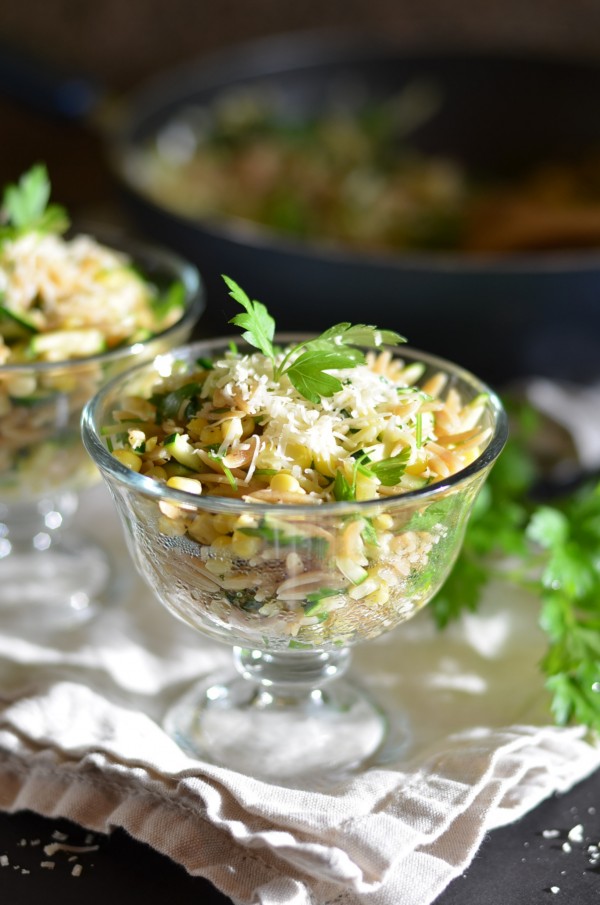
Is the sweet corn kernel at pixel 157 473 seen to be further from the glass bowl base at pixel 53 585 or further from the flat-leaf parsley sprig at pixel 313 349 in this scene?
the glass bowl base at pixel 53 585

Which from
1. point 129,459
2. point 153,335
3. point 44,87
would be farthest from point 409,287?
point 44,87

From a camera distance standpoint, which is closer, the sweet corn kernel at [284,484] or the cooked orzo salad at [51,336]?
the sweet corn kernel at [284,484]

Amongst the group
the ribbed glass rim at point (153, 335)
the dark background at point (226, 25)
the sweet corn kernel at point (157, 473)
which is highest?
the sweet corn kernel at point (157, 473)

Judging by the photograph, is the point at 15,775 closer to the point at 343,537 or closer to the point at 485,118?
the point at 343,537

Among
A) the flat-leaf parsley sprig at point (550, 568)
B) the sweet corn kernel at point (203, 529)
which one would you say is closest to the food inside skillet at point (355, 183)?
the flat-leaf parsley sprig at point (550, 568)

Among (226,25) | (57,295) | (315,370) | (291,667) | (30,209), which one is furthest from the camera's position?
(226,25)

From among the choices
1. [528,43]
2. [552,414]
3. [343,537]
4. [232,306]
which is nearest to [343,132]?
[528,43]

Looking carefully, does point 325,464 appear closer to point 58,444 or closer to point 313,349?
point 313,349
